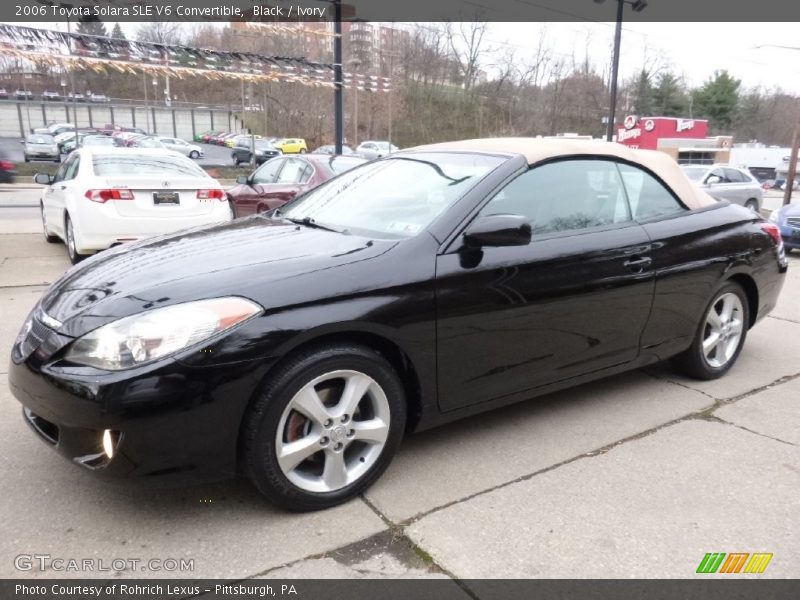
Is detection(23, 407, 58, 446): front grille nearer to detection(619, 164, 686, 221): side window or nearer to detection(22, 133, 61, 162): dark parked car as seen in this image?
detection(619, 164, 686, 221): side window

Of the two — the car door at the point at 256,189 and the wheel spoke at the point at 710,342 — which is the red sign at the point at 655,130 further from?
the wheel spoke at the point at 710,342

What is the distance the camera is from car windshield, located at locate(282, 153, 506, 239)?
3104 millimetres

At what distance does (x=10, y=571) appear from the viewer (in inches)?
87.1

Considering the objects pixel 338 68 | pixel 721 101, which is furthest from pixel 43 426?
pixel 721 101

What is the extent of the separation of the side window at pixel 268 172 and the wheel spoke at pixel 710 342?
6.96 metres

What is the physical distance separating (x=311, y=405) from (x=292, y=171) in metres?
7.29

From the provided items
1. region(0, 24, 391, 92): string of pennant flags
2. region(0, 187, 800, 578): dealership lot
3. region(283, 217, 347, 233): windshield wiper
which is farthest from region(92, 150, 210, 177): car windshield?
region(0, 24, 391, 92): string of pennant flags

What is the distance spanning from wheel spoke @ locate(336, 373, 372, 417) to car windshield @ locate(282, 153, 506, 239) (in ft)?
2.35

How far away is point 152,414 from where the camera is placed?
2232 millimetres

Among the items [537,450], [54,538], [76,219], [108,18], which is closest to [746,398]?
[537,450]

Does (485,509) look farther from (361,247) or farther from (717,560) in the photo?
(361,247)

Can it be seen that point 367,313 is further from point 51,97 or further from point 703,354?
point 51,97
